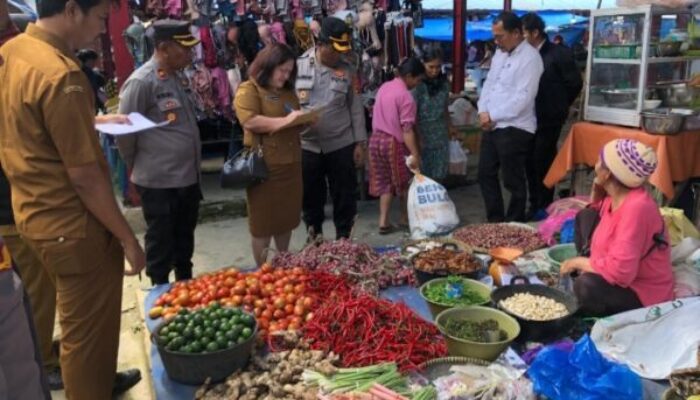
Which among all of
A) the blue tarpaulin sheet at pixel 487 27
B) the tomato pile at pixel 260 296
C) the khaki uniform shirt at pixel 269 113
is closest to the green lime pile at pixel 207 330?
the tomato pile at pixel 260 296

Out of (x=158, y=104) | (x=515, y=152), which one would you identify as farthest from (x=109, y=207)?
(x=515, y=152)

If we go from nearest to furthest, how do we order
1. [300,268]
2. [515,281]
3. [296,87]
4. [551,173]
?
[515,281] < [300,268] < [296,87] < [551,173]

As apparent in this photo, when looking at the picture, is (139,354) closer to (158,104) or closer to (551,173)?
(158,104)

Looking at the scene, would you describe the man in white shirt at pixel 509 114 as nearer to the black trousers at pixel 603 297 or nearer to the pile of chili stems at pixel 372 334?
the black trousers at pixel 603 297

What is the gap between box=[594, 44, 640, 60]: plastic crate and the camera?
5449 millimetres

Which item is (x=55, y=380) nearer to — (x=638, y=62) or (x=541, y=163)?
(x=541, y=163)

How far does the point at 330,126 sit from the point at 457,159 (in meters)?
2.72

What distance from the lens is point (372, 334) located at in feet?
8.80

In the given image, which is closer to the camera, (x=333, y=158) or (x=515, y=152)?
(x=333, y=158)

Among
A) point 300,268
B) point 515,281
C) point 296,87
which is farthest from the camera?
point 296,87

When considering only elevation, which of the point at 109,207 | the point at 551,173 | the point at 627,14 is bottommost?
the point at 551,173

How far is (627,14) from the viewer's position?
5453 mm

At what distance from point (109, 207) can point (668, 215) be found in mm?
3547

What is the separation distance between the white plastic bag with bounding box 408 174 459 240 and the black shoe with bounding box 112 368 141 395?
2.45 metres
